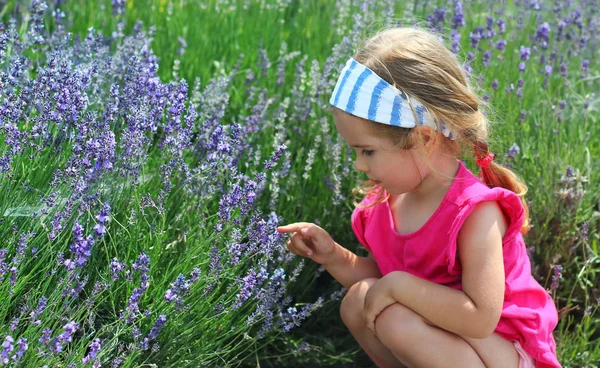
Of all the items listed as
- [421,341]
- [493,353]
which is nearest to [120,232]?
[421,341]

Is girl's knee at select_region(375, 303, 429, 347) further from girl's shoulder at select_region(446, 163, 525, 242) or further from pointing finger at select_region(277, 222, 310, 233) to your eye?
pointing finger at select_region(277, 222, 310, 233)

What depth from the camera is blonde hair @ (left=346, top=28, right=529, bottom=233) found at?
7.73 ft

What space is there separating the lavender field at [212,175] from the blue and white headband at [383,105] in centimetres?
29

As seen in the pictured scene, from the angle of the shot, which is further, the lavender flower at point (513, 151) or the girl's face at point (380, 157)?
the lavender flower at point (513, 151)

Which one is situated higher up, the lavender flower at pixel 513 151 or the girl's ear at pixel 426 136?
the girl's ear at pixel 426 136

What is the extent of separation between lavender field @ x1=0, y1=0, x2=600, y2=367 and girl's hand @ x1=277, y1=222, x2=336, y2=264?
81 mm

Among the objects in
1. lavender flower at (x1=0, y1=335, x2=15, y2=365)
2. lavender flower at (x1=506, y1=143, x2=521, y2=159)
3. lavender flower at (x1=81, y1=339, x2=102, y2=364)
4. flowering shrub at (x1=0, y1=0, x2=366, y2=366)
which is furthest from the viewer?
lavender flower at (x1=506, y1=143, x2=521, y2=159)

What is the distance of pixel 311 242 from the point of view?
2719 mm

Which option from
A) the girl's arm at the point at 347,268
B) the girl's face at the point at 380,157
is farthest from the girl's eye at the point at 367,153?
the girl's arm at the point at 347,268

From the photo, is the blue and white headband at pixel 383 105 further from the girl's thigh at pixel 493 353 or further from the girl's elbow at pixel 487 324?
the girl's thigh at pixel 493 353

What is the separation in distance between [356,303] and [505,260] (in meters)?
0.48

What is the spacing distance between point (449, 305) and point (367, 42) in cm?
82

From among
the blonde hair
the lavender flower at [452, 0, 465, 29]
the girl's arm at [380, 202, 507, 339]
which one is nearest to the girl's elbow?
the girl's arm at [380, 202, 507, 339]

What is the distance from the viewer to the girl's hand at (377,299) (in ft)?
7.89
